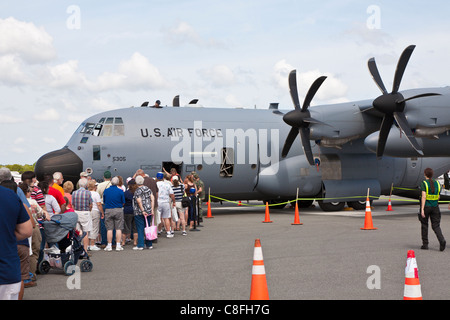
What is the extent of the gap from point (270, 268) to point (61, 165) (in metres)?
11.3

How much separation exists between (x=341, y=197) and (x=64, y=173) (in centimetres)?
1117

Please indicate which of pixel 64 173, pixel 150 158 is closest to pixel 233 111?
pixel 150 158

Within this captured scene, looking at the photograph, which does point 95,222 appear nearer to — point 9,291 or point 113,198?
point 113,198

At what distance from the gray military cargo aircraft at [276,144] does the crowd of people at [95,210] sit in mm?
3111

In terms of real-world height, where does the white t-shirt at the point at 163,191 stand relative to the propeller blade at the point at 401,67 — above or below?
below

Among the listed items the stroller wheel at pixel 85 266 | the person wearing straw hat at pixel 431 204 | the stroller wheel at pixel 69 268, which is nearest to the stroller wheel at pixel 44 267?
the stroller wheel at pixel 69 268

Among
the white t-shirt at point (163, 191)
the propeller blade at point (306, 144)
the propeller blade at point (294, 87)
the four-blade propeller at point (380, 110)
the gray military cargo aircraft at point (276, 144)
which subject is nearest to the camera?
the white t-shirt at point (163, 191)

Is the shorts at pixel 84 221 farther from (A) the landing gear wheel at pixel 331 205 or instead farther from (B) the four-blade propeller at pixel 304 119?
(A) the landing gear wheel at pixel 331 205

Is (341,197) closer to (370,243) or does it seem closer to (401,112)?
(401,112)

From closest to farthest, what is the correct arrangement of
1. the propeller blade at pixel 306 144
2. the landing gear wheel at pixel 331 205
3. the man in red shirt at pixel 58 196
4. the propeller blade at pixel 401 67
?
the man in red shirt at pixel 58 196 < the propeller blade at pixel 401 67 < the propeller blade at pixel 306 144 < the landing gear wheel at pixel 331 205

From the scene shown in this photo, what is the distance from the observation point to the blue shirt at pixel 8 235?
4.50 meters

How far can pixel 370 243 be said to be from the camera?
13023 mm

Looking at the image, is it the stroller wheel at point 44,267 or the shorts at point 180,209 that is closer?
the stroller wheel at point 44,267

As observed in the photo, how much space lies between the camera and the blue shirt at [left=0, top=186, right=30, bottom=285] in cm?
450
